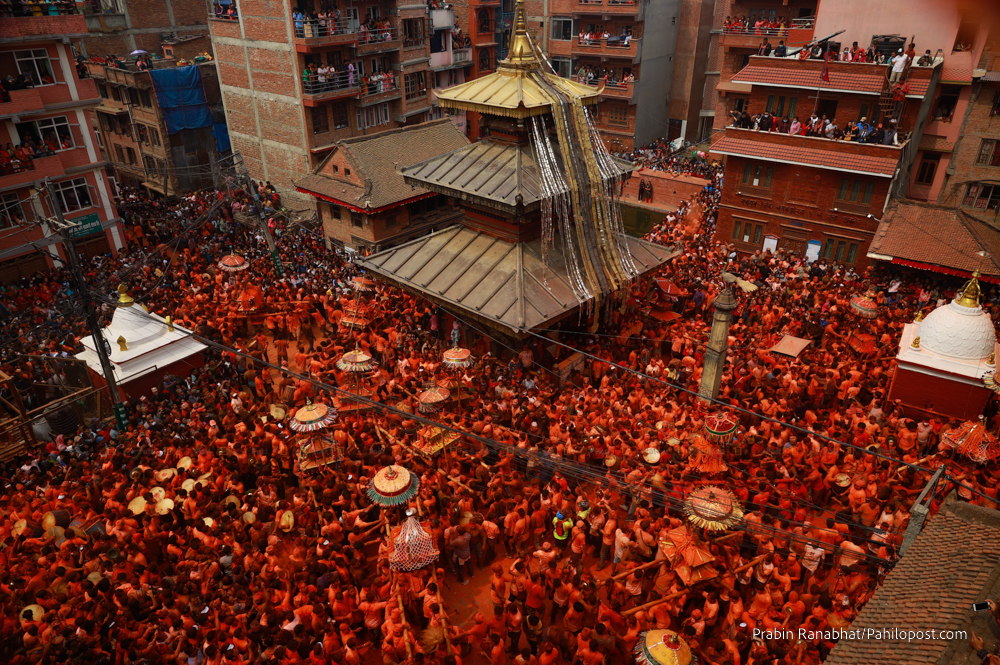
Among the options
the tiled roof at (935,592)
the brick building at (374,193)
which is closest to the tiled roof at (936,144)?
the brick building at (374,193)

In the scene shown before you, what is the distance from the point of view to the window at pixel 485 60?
50619 millimetres

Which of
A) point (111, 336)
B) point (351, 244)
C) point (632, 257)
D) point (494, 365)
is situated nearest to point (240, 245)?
point (351, 244)

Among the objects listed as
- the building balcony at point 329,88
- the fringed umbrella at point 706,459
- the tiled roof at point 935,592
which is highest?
the building balcony at point 329,88

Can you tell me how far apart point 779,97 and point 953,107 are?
24.0 ft

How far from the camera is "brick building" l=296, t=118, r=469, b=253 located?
99.7ft

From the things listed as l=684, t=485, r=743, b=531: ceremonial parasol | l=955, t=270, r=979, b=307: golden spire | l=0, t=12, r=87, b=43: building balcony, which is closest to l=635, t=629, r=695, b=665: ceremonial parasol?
l=684, t=485, r=743, b=531: ceremonial parasol

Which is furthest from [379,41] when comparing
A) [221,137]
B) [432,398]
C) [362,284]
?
[432,398]

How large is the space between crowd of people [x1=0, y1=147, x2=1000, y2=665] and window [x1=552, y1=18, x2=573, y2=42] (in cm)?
3181

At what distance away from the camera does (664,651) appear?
9.49 meters

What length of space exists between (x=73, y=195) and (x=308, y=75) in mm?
12959

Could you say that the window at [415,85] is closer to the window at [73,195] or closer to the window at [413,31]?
the window at [413,31]

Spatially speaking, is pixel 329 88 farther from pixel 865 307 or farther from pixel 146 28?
pixel 865 307

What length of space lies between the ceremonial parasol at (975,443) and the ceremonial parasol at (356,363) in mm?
14466

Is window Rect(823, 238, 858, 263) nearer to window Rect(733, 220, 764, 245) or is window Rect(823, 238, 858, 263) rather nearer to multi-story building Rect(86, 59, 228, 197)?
window Rect(733, 220, 764, 245)
